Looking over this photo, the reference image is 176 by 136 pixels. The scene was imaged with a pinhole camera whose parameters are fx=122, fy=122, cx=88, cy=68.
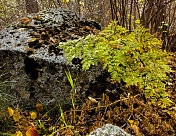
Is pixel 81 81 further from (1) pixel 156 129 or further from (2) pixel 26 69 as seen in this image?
(1) pixel 156 129

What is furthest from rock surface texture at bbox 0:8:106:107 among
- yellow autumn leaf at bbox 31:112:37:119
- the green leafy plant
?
the green leafy plant

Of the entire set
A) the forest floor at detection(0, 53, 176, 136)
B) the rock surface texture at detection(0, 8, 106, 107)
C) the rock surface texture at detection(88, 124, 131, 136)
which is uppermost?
the rock surface texture at detection(0, 8, 106, 107)

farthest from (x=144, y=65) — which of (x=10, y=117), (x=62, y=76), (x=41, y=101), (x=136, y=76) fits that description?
(x=10, y=117)

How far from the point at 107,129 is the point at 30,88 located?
125 cm

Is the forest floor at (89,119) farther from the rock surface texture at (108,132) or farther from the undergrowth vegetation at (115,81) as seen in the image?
the rock surface texture at (108,132)

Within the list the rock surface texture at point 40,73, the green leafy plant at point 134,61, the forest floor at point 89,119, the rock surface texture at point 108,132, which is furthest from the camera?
the rock surface texture at point 40,73

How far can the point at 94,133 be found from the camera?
89cm

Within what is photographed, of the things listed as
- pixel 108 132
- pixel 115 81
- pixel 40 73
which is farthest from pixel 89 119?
pixel 40 73

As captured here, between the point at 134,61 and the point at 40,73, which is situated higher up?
the point at 134,61

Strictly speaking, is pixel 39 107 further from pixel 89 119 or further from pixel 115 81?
pixel 115 81

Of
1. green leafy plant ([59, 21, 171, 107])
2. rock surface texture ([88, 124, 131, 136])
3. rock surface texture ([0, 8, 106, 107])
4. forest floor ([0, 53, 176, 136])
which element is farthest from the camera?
rock surface texture ([0, 8, 106, 107])

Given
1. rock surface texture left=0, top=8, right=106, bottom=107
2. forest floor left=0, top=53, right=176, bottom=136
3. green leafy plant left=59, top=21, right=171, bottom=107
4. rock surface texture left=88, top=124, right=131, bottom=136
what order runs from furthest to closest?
rock surface texture left=0, top=8, right=106, bottom=107 → forest floor left=0, top=53, right=176, bottom=136 → green leafy plant left=59, top=21, right=171, bottom=107 → rock surface texture left=88, top=124, right=131, bottom=136

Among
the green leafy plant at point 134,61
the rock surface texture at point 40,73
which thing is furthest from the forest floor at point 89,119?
the green leafy plant at point 134,61

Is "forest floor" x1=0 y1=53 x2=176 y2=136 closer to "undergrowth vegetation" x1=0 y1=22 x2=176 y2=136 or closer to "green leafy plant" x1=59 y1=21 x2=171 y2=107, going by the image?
"undergrowth vegetation" x1=0 y1=22 x2=176 y2=136
